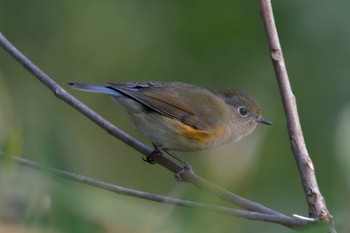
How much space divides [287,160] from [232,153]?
1804 mm

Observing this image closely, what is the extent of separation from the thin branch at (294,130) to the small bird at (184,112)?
1.19 metres

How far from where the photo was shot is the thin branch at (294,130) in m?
1.91

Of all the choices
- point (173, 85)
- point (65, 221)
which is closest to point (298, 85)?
point (173, 85)

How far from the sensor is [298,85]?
4031 mm

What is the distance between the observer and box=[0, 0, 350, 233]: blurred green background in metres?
1.06

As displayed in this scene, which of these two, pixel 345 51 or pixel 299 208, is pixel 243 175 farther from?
pixel 345 51

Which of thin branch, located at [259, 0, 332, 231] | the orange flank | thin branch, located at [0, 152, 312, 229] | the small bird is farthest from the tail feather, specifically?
thin branch, located at [0, 152, 312, 229]

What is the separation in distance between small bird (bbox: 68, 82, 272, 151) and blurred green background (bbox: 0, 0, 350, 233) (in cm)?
14

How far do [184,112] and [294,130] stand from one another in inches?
67.3

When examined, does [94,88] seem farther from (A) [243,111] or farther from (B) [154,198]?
(B) [154,198]

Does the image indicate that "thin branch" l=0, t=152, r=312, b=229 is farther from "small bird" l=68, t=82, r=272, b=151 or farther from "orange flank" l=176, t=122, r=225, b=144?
"orange flank" l=176, t=122, r=225, b=144

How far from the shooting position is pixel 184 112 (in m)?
3.87

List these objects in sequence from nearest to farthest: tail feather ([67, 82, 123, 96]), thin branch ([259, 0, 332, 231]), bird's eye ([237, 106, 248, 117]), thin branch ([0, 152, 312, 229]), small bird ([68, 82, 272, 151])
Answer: thin branch ([0, 152, 312, 229]) < thin branch ([259, 0, 332, 231]) < tail feather ([67, 82, 123, 96]) < small bird ([68, 82, 272, 151]) < bird's eye ([237, 106, 248, 117])

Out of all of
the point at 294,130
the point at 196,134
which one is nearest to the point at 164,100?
the point at 196,134
